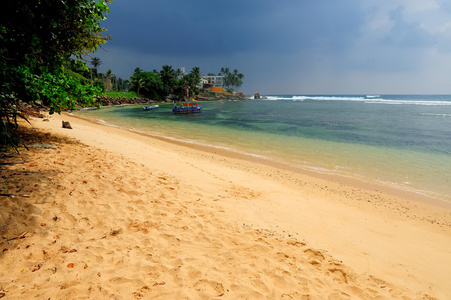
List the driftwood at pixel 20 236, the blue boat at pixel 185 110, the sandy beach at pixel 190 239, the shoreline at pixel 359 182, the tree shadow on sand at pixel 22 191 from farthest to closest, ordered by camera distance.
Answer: the blue boat at pixel 185 110 → the shoreline at pixel 359 182 → the tree shadow on sand at pixel 22 191 → the driftwood at pixel 20 236 → the sandy beach at pixel 190 239

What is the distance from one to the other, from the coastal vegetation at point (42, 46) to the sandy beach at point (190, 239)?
6.10 feet

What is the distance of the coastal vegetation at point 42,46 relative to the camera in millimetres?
5668

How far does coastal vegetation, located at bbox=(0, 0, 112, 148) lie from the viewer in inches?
223

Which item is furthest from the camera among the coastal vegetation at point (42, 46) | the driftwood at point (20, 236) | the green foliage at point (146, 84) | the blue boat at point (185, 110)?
the green foliage at point (146, 84)

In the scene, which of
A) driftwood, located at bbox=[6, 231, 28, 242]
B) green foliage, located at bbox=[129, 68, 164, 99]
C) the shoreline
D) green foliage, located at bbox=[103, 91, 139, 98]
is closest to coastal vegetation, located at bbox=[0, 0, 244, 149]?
driftwood, located at bbox=[6, 231, 28, 242]

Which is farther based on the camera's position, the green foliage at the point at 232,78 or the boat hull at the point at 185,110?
the green foliage at the point at 232,78

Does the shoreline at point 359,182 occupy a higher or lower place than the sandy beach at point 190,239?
lower

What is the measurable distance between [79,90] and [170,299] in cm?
820

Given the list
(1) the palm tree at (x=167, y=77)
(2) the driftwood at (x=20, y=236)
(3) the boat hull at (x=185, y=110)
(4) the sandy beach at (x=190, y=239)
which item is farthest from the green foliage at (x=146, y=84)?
(2) the driftwood at (x=20, y=236)

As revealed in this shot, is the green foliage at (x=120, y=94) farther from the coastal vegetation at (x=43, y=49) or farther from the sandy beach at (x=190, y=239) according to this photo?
the sandy beach at (x=190, y=239)

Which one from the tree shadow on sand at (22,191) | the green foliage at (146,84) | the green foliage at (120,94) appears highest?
the green foliage at (146,84)

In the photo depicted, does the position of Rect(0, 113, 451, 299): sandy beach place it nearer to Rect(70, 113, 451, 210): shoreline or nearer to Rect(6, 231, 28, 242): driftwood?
Rect(6, 231, 28, 242): driftwood

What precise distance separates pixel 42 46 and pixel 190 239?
23.5ft

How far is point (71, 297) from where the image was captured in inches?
114
